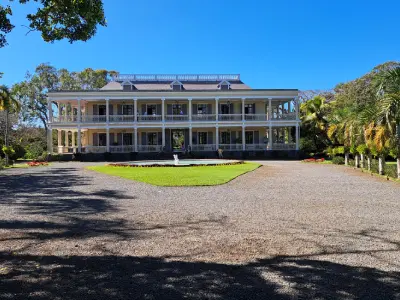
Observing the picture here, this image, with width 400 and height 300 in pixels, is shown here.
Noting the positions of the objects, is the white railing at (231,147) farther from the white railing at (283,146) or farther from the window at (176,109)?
the window at (176,109)

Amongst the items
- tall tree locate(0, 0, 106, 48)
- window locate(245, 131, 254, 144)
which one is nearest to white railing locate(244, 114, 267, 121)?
window locate(245, 131, 254, 144)

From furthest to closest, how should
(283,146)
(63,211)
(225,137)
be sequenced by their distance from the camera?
(225,137) < (283,146) < (63,211)

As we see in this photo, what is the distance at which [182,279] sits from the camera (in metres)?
3.93

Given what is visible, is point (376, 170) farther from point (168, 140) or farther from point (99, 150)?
point (99, 150)

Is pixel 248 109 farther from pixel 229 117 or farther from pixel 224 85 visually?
pixel 224 85

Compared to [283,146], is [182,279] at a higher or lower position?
lower

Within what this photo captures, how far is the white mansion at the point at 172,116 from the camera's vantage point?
35844mm

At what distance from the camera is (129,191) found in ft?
37.0

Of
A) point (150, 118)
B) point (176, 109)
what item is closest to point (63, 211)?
point (150, 118)

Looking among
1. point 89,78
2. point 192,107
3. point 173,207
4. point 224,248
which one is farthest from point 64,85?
point 224,248

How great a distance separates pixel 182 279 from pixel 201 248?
1252 millimetres

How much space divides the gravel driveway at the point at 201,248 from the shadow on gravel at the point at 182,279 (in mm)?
12

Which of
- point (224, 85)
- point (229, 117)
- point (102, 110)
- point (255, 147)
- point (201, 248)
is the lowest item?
point (201, 248)

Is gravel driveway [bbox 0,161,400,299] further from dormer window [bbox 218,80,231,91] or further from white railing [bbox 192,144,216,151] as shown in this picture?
dormer window [bbox 218,80,231,91]
